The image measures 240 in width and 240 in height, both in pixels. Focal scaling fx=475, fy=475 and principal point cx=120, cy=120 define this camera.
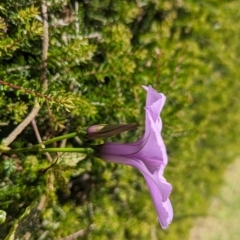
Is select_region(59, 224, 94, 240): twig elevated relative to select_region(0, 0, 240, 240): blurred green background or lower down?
lower down

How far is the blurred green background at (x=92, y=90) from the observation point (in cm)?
127

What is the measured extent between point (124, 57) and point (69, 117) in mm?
264

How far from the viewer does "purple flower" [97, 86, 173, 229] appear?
0.99m

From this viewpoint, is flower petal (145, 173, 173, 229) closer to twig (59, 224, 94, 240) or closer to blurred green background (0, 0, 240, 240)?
blurred green background (0, 0, 240, 240)

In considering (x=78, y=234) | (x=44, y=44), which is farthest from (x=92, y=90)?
(x=78, y=234)

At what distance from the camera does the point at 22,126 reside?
4.35ft

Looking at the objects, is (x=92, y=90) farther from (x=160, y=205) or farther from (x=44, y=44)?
(x=160, y=205)

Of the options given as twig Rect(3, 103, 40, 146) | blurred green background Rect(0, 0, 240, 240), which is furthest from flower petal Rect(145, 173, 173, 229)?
twig Rect(3, 103, 40, 146)

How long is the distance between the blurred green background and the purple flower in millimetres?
169

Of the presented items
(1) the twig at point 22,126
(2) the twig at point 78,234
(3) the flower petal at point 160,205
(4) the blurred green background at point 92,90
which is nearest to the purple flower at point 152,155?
(3) the flower petal at point 160,205

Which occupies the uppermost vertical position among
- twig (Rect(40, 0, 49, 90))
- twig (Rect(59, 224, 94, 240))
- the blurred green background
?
twig (Rect(40, 0, 49, 90))

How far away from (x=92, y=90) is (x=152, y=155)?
1.85ft

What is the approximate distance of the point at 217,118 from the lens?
2.90 m

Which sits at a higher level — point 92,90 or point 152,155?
point 152,155
